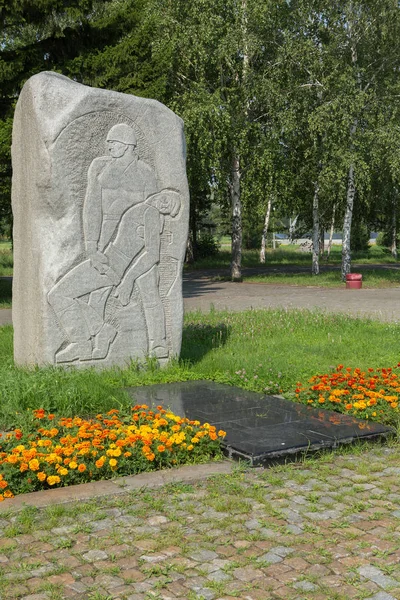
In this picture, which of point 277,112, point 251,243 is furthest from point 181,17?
point 251,243

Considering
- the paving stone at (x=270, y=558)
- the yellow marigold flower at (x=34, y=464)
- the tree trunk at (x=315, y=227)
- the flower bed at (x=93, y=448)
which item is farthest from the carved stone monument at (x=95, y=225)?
the tree trunk at (x=315, y=227)

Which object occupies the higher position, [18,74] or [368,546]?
[18,74]

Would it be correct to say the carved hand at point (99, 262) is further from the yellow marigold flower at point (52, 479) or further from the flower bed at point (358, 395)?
the yellow marigold flower at point (52, 479)

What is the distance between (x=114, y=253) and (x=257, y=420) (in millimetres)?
2613

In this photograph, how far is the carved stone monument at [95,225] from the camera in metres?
7.21

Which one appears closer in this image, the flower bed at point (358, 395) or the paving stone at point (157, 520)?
the paving stone at point (157, 520)

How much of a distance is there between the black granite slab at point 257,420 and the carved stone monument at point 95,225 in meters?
0.85

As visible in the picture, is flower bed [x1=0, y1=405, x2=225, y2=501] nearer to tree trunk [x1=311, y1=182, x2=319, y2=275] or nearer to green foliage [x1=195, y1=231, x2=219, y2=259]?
tree trunk [x1=311, y1=182, x2=319, y2=275]

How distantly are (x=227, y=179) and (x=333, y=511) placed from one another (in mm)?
21417

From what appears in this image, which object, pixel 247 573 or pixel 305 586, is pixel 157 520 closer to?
pixel 247 573

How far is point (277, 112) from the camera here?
75.7ft

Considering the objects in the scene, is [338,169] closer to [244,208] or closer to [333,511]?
[244,208]

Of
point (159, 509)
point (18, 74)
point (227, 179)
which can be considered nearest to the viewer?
point (159, 509)

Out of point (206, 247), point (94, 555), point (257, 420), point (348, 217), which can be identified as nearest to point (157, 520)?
point (94, 555)
